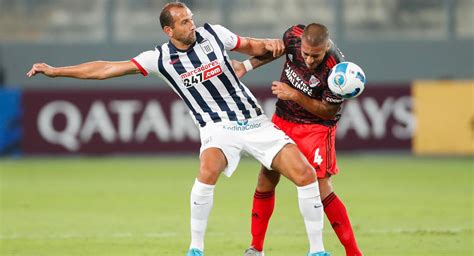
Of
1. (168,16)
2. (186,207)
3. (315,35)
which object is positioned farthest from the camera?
(186,207)

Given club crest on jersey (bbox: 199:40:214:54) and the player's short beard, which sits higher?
the player's short beard

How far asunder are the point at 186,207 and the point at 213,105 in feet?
12.3

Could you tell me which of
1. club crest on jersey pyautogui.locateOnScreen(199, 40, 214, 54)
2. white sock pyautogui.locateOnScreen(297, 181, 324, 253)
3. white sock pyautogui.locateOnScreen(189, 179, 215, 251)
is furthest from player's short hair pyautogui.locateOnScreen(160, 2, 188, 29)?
white sock pyautogui.locateOnScreen(297, 181, 324, 253)

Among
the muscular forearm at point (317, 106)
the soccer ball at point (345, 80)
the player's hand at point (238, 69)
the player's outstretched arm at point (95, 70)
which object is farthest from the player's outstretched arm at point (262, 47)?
the player's outstretched arm at point (95, 70)

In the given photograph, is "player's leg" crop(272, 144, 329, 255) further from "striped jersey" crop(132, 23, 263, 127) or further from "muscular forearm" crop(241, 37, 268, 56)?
"muscular forearm" crop(241, 37, 268, 56)

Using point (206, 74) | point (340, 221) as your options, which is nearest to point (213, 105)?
point (206, 74)

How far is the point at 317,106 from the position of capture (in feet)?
23.6

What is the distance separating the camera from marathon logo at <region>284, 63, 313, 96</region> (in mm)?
7316

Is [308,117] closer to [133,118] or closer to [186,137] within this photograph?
[186,137]

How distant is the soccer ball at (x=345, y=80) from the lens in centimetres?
689

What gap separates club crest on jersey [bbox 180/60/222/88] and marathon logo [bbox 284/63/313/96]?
57 cm

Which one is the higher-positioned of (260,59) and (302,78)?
(260,59)

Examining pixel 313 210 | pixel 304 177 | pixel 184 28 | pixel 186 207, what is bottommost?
pixel 186 207

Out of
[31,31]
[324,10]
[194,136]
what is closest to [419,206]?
[194,136]
